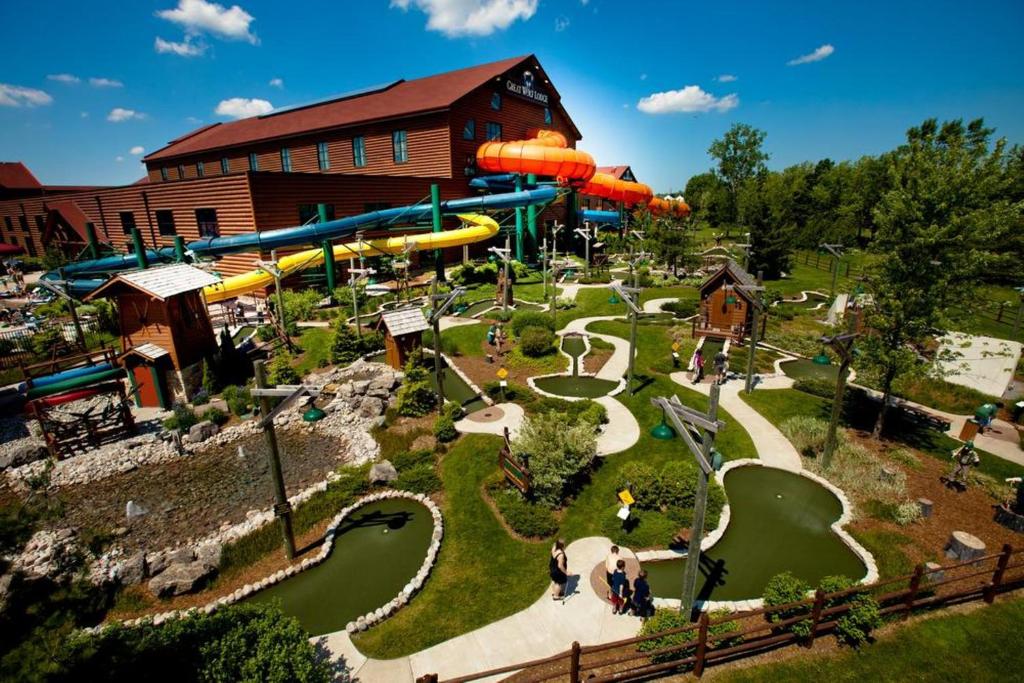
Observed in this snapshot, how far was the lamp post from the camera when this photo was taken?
7789 millimetres

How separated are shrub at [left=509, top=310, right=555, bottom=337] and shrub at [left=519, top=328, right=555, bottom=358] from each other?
1128mm

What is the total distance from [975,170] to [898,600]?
1169cm

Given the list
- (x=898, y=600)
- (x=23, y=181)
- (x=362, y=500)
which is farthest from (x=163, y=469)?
(x=23, y=181)

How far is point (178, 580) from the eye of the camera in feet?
35.2

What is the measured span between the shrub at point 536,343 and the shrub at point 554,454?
329 inches

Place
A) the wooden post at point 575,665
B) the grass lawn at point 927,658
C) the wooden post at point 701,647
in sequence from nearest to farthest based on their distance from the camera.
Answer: the wooden post at point 575,665 → the wooden post at point 701,647 → the grass lawn at point 927,658

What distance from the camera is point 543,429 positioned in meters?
14.7

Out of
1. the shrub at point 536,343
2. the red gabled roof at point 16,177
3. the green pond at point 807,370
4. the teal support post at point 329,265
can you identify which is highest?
the red gabled roof at point 16,177

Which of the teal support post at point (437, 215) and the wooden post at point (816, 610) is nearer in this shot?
the wooden post at point (816, 610)

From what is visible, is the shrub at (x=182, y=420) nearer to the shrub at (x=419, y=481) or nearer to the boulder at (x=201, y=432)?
the boulder at (x=201, y=432)

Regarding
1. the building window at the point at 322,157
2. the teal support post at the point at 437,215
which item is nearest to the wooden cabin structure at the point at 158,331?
the teal support post at the point at 437,215

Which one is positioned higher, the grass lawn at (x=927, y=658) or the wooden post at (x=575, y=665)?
the wooden post at (x=575, y=665)

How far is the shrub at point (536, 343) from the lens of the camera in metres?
23.6

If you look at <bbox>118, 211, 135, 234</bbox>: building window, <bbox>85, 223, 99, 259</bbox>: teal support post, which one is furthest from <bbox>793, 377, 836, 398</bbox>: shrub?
<bbox>118, 211, 135, 234</bbox>: building window
